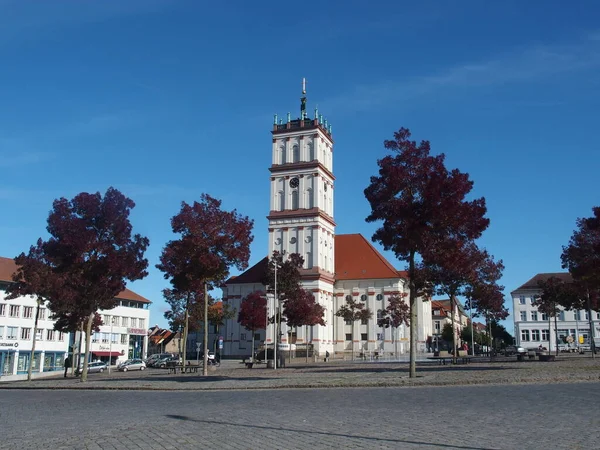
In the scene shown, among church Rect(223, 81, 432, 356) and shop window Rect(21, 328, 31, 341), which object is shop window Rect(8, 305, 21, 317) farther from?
church Rect(223, 81, 432, 356)

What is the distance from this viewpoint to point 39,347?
74938mm

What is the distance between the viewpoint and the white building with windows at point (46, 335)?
230 feet

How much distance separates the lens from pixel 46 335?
7681cm

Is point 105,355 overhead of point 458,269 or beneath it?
beneath

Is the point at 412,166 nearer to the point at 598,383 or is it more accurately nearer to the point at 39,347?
the point at 598,383

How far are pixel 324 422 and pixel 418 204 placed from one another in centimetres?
1554

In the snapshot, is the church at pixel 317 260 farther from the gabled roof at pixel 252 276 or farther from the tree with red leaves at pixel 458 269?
the tree with red leaves at pixel 458 269

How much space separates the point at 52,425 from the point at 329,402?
6.81 metres

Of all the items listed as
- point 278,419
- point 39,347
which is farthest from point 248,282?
point 278,419

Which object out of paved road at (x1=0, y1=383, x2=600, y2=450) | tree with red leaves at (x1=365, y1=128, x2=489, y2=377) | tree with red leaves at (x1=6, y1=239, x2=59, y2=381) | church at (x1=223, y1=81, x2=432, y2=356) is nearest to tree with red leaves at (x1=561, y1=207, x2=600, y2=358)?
tree with red leaves at (x1=365, y1=128, x2=489, y2=377)

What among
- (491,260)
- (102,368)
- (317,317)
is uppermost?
(491,260)

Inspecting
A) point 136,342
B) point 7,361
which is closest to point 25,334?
point 7,361

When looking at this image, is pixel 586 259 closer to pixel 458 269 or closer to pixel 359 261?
pixel 458 269

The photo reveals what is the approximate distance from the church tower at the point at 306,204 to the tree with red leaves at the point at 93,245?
177 feet
